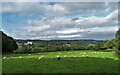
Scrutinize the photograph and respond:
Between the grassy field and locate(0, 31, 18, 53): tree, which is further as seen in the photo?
locate(0, 31, 18, 53): tree

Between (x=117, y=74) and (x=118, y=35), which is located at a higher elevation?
(x=118, y=35)

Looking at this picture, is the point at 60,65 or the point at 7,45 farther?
the point at 7,45

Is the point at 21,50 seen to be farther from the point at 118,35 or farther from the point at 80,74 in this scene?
the point at 80,74

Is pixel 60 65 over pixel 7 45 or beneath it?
Answer: beneath

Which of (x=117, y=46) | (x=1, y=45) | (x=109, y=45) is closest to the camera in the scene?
(x=117, y=46)

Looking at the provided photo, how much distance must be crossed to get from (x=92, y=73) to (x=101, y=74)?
103 centimetres

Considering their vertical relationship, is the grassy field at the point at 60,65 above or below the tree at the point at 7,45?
below

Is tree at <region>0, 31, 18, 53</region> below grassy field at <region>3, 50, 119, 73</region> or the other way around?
the other way around

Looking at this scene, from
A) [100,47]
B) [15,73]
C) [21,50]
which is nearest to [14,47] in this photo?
[21,50]

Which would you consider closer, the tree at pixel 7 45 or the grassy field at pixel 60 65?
the grassy field at pixel 60 65

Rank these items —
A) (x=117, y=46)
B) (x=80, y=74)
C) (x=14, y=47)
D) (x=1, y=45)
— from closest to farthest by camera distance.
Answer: (x=80, y=74) < (x=117, y=46) < (x=1, y=45) < (x=14, y=47)

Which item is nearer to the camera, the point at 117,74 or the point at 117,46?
the point at 117,74

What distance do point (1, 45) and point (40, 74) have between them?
207 feet

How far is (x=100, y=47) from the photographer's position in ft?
414
